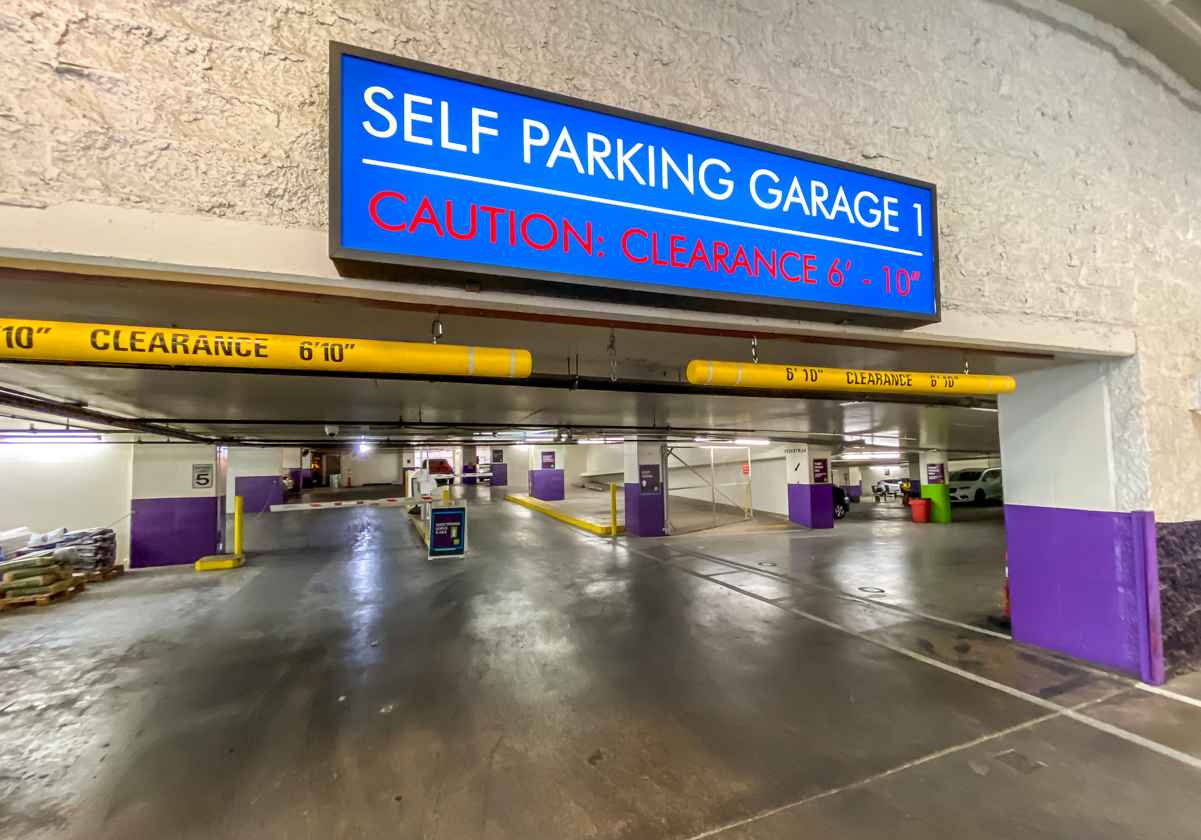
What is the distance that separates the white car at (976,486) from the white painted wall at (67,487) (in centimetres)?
2653

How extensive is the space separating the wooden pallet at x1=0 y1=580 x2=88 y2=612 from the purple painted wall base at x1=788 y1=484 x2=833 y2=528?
15826mm

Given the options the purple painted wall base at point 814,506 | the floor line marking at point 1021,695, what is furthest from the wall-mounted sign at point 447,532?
the purple painted wall base at point 814,506

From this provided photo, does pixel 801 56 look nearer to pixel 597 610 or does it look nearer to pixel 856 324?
pixel 856 324

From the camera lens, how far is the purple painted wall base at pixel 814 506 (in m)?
14.1

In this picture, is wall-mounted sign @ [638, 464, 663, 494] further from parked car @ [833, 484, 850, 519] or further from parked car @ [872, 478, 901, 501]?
parked car @ [872, 478, 901, 501]

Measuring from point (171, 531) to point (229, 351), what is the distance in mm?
11038

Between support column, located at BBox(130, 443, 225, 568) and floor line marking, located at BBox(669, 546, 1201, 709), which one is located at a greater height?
support column, located at BBox(130, 443, 225, 568)

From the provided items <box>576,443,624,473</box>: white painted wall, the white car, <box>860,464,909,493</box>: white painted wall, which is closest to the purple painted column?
<box>576,443,624,473</box>: white painted wall

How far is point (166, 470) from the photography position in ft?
31.8

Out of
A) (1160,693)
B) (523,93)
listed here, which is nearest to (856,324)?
(523,93)

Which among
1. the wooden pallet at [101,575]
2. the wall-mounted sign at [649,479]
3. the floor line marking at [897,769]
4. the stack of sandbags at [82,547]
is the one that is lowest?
the wooden pallet at [101,575]

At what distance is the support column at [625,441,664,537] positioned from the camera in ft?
41.7

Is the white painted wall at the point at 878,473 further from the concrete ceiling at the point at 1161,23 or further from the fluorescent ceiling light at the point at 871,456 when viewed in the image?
the concrete ceiling at the point at 1161,23

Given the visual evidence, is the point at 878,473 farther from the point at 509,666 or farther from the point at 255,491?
the point at 255,491
